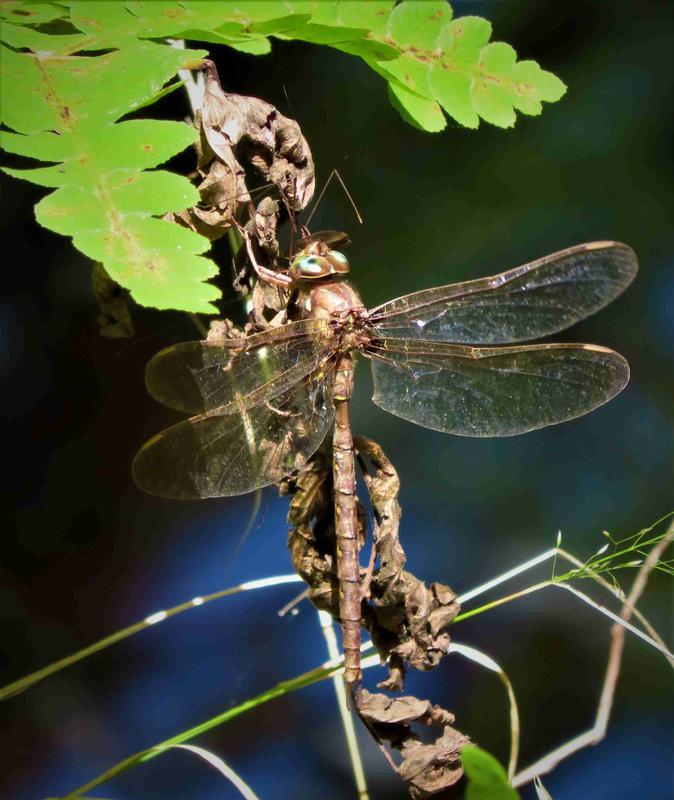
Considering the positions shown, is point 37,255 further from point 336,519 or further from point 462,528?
point 462,528

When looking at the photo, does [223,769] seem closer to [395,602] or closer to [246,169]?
[395,602]

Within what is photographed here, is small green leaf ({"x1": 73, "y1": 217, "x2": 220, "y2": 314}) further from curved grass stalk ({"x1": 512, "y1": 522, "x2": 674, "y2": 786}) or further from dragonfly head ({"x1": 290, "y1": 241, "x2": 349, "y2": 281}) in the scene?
curved grass stalk ({"x1": 512, "y1": 522, "x2": 674, "y2": 786})

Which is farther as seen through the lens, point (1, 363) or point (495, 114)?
point (1, 363)

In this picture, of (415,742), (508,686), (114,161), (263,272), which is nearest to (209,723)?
(415,742)

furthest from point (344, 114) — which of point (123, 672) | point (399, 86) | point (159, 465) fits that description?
point (123, 672)

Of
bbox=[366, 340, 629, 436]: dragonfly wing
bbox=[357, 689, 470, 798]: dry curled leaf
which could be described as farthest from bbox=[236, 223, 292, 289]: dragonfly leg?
bbox=[357, 689, 470, 798]: dry curled leaf

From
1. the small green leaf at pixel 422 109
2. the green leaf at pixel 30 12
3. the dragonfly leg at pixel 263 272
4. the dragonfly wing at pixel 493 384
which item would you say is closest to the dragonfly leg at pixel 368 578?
the dragonfly wing at pixel 493 384
